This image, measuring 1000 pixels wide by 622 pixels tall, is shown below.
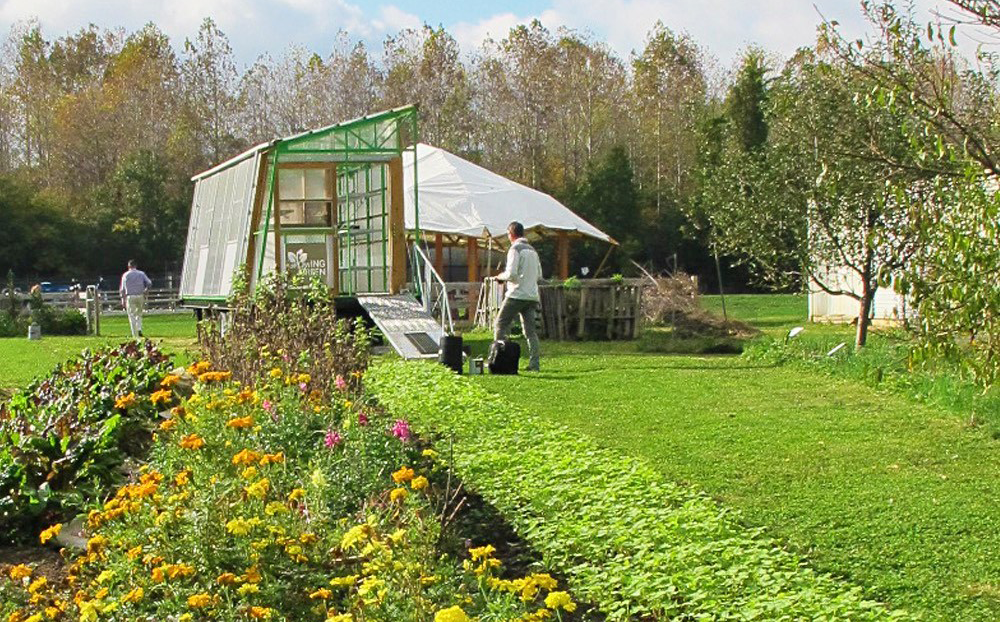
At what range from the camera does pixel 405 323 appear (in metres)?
16.4

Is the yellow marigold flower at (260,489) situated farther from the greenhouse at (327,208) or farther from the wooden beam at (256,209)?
the wooden beam at (256,209)

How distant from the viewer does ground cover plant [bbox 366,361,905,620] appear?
4418mm

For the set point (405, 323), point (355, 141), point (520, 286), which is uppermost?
point (355, 141)

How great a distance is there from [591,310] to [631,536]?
15.2m

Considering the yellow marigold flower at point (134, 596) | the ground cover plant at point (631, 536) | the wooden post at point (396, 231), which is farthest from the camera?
the wooden post at point (396, 231)

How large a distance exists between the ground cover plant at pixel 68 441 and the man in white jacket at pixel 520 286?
482 cm

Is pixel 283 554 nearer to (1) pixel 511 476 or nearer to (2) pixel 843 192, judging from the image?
(1) pixel 511 476

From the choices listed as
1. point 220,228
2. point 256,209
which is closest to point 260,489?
point 256,209

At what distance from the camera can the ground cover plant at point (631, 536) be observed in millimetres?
4418

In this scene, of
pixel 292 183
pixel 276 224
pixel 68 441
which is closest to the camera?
pixel 68 441

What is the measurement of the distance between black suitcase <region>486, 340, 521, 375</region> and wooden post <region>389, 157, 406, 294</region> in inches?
231

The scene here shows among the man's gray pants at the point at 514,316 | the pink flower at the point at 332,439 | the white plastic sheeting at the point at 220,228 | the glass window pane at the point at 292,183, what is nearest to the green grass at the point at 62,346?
the white plastic sheeting at the point at 220,228

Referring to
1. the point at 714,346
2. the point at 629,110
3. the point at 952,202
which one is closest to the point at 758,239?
the point at 714,346

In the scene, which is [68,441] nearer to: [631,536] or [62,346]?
[631,536]
